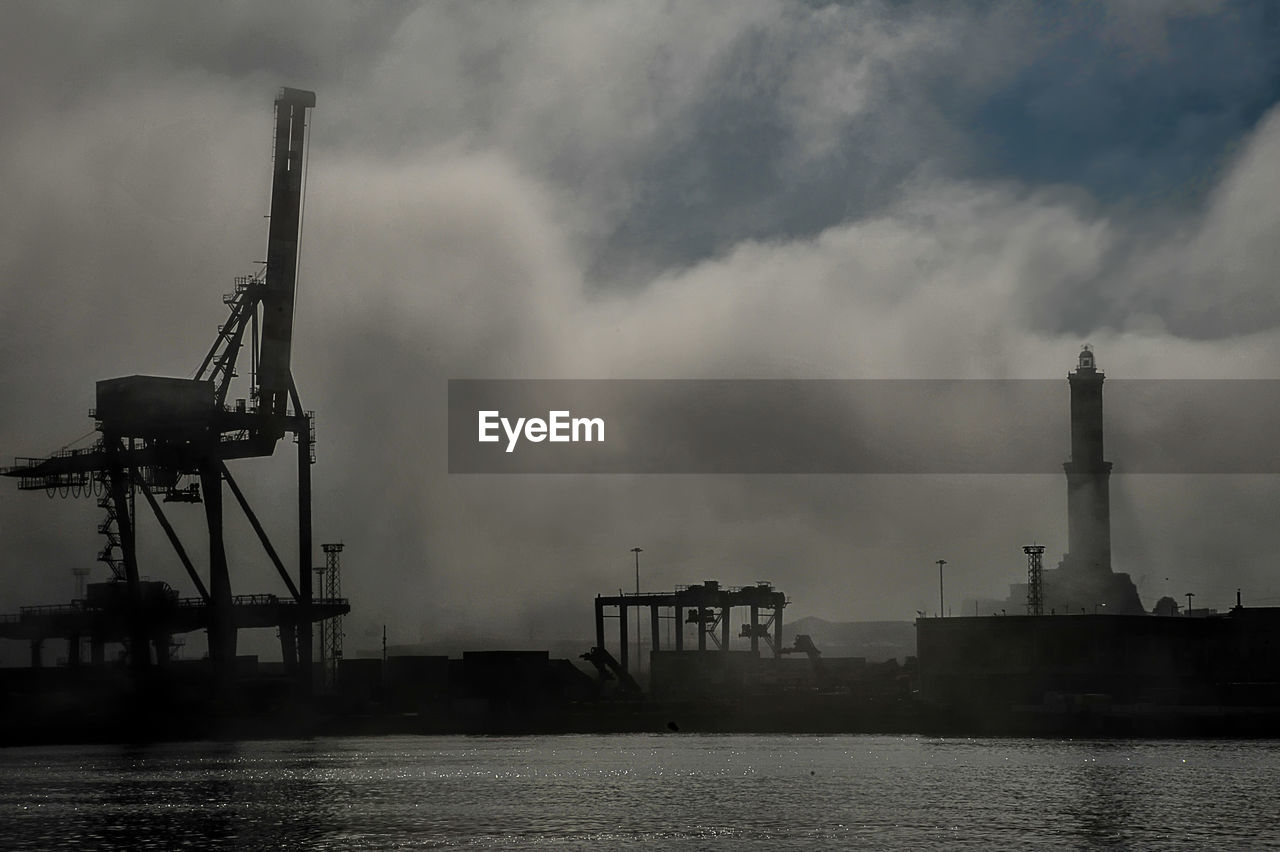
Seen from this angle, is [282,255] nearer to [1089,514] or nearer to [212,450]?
[212,450]

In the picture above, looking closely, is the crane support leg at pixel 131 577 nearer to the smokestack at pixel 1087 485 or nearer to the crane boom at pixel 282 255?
the crane boom at pixel 282 255

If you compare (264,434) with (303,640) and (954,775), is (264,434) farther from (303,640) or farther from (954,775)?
(954,775)

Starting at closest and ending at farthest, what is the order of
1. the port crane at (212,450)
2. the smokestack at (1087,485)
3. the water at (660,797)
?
1. the water at (660,797)
2. the port crane at (212,450)
3. the smokestack at (1087,485)

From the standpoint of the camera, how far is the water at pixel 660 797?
181ft

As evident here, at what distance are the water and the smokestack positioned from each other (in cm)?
4602

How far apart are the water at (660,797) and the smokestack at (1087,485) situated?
151 ft

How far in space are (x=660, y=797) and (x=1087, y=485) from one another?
289 ft

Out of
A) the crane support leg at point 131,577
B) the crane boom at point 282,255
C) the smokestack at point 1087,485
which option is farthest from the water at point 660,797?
the smokestack at point 1087,485

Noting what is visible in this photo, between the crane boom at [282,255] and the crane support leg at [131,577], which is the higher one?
the crane boom at [282,255]

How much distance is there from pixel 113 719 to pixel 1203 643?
8162 centimetres

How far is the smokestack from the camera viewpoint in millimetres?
145875

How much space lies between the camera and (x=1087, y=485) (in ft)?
479

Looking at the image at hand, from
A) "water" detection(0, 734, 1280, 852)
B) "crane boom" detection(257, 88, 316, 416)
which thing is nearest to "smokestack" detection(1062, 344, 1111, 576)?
"water" detection(0, 734, 1280, 852)

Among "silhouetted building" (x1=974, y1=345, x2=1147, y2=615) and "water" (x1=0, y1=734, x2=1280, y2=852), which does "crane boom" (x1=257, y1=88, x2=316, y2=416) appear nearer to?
"water" (x1=0, y1=734, x2=1280, y2=852)
